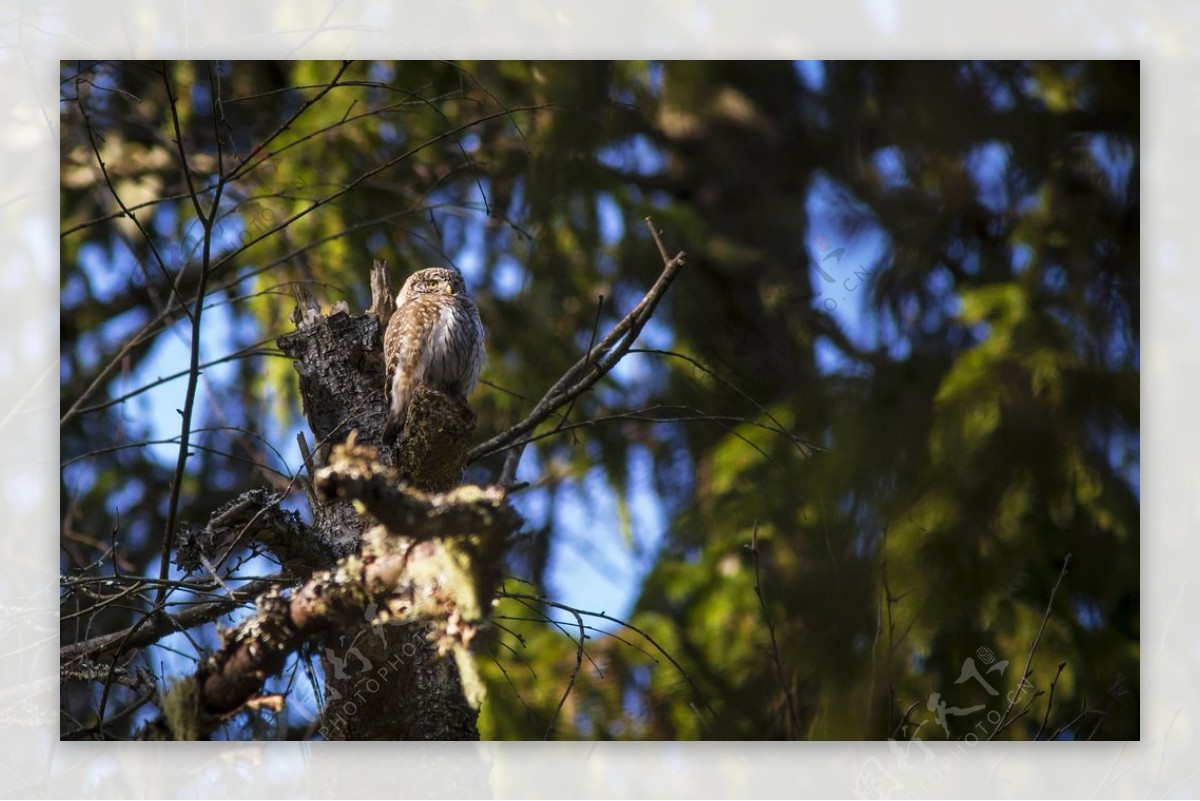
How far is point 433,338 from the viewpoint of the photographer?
9.33ft

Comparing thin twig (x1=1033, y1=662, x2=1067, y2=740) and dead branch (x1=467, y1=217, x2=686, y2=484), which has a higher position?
dead branch (x1=467, y1=217, x2=686, y2=484)

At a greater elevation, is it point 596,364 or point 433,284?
point 433,284

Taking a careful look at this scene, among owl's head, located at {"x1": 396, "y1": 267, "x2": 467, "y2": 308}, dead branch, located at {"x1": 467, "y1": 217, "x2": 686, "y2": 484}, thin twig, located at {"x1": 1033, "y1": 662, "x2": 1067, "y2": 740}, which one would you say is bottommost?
thin twig, located at {"x1": 1033, "y1": 662, "x2": 1067, "y2": 740}

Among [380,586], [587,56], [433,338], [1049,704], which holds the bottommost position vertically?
[1049,704]

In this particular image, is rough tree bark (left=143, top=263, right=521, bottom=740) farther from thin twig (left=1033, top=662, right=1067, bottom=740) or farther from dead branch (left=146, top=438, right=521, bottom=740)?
thin twig (left=1033, top=662, right=1067, bottom=740)

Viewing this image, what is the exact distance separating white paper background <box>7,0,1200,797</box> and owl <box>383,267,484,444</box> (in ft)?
1.80

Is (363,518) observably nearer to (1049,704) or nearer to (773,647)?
(773,647)

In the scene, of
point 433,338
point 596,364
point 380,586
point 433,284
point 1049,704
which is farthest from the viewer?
point 433,284

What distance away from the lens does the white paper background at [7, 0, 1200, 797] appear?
2.64 m

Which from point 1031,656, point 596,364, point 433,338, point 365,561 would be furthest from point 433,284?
point 1031,656

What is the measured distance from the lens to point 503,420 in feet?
9.95

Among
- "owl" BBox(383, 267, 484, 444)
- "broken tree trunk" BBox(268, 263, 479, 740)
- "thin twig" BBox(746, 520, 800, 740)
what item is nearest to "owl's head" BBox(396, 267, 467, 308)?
"owl" BBox(383, 267, 484, 444)

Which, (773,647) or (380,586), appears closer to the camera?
(380,586)

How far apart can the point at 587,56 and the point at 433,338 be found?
0.74 meters
